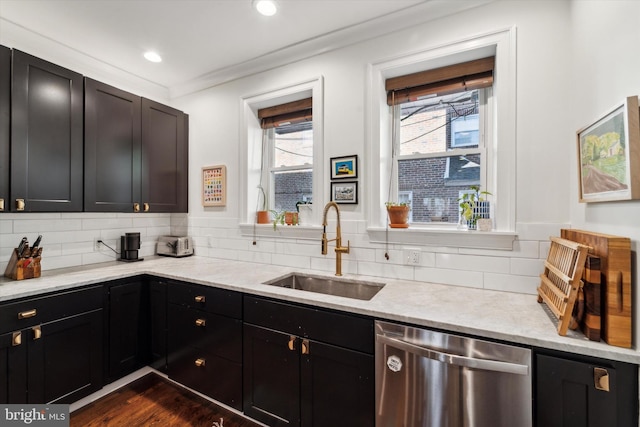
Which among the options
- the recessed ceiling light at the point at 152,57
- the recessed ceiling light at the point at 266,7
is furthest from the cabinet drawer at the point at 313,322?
the recessed ceiling light at the point at 152,57

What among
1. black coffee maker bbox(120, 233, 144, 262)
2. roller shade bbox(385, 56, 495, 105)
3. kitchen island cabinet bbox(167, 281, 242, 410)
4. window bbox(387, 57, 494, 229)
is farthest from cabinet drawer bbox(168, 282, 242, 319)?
roller shade bbox(385, 56, 495, 105)

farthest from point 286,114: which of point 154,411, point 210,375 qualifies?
point 154,411

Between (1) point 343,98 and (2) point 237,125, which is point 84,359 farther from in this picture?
(1) point 343,98

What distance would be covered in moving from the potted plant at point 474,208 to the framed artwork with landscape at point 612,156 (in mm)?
483

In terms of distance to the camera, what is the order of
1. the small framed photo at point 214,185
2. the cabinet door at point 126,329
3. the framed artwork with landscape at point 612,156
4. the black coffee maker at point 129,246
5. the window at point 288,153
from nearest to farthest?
Result: the framed artwork with landscape at point 612,156 → the cabinet door at point 126,329 → the window at point 288,153 → the black coffee maker at point 129,246 → the small framed photo at point 214,185

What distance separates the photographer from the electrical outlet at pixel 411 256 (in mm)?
1935

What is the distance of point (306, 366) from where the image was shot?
1590mm

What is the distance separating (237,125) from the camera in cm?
273

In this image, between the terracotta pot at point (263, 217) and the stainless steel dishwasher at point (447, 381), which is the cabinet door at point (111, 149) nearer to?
the terracotta pot at point (263, 217)

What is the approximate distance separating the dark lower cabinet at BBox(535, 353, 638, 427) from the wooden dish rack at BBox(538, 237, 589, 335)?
0.13 metres

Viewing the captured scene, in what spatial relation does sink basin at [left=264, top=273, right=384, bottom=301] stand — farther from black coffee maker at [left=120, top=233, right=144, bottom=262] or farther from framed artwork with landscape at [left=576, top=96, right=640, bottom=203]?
black coffee maker at [left=120, top=233, right=144, bottom=262]

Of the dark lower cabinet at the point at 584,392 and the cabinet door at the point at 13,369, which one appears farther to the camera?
the cabinet door at the point at 13,369

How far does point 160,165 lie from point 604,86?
10.3ft

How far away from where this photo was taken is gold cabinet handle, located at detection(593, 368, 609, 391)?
1016 mm
